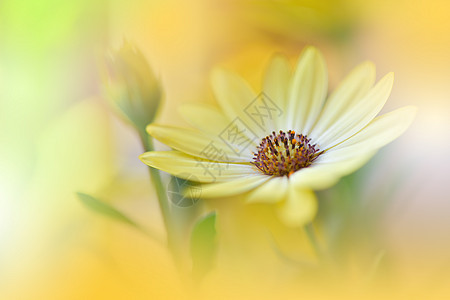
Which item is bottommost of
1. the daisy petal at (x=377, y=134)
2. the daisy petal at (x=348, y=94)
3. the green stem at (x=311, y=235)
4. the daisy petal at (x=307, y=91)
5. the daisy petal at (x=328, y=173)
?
the green stem at (x=311, y=235)

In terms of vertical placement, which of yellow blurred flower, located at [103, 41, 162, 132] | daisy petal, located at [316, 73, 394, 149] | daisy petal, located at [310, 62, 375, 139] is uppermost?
yellow blurred flower, located at [103, 41, 162, 132]

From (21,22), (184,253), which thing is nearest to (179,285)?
(184,253)

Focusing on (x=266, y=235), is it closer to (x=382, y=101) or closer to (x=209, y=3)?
(x=382, y=101)

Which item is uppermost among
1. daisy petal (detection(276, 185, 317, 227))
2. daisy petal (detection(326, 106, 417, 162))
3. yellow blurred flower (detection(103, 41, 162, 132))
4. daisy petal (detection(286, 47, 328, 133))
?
yellow blurred flower (detection(103, 41, 162, 132))

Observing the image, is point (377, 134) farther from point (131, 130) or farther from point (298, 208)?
point (131, 130)

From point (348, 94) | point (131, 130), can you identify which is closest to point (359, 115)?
point (348, 94)

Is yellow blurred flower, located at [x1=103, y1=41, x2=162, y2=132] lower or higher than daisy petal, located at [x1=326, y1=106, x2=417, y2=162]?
higher

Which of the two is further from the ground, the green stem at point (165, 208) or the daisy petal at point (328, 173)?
the green stem at point (165, 208)

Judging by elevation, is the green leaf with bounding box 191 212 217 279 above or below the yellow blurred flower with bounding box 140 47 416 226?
below
